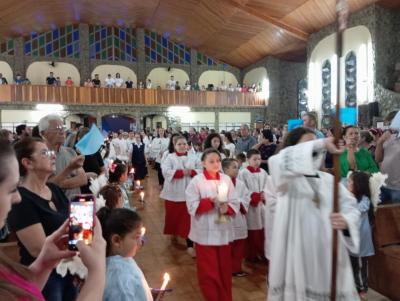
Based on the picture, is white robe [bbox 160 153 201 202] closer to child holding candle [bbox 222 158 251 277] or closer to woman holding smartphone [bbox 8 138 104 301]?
child holding candle [bbox 222 158 251 277]

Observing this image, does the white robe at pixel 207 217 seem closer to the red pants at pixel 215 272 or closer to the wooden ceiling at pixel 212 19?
the red pants at pixel 215 272

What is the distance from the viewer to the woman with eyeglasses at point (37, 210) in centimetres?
199

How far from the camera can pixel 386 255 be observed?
12.4 feet

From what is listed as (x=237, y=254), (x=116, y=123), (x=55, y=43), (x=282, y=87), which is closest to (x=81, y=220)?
(x=237, y=254)

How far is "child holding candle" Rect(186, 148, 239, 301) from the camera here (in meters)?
3.61

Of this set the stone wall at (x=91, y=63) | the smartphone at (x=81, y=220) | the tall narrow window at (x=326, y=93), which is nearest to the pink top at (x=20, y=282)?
the smartphone at (x=81, y=220)

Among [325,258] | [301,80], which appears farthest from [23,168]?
[301,80]

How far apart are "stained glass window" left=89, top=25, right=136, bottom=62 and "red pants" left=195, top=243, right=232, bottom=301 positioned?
2158cm

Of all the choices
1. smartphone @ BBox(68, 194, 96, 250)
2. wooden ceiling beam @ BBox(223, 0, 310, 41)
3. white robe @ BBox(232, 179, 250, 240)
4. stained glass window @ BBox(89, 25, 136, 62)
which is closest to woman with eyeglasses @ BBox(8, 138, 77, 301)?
smartphone @ BBox(68, 194, 96, 250)

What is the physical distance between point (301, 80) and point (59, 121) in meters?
20.0

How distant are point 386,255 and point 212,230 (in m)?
1.74

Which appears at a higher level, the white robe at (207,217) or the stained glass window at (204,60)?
the stained glass window at (204,60)

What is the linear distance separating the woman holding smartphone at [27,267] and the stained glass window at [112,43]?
23.3m

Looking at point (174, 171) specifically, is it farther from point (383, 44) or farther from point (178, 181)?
point (383, 44)
